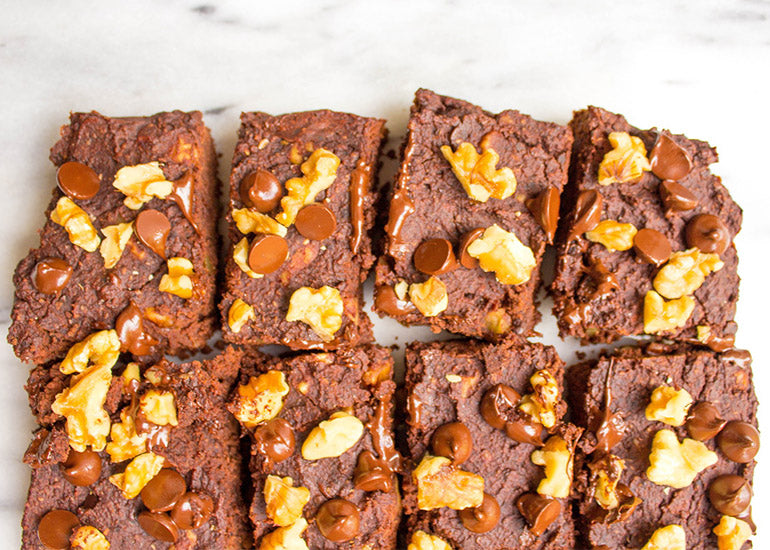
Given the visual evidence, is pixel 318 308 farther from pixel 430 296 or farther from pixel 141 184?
pixel 141 184

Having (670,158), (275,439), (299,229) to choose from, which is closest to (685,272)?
(670,158)

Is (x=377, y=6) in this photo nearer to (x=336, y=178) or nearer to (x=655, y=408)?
(x=336, y=178)

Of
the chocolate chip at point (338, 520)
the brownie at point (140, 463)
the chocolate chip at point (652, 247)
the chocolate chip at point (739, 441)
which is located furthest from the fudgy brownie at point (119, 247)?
the chocolate chip at point (739, 441)

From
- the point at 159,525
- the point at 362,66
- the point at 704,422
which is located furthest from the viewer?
the point at 362,66

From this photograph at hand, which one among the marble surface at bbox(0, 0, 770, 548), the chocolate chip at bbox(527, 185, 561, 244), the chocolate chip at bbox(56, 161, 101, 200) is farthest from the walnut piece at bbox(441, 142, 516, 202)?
the chocolate chip at bbox(56, 161, 101, 200)

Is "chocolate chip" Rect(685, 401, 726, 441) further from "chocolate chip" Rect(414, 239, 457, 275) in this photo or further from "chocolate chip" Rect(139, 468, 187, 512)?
"chocolate chip" Rect(139, 468, 187, 512)

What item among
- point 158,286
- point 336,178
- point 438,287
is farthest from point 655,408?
point 158,286
